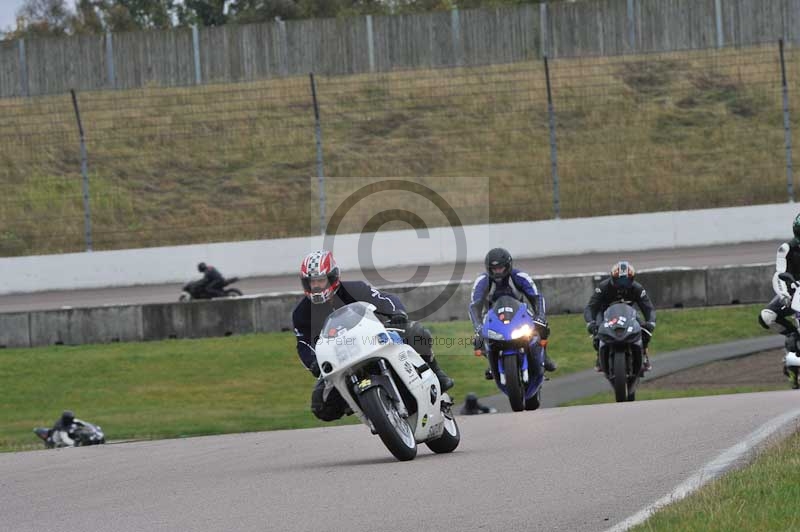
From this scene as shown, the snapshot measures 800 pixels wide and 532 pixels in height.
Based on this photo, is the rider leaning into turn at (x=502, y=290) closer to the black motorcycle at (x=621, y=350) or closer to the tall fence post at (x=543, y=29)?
the black motorcycle at (x=621, y=350)

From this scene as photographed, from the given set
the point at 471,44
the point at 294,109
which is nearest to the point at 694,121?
the point at 471,44

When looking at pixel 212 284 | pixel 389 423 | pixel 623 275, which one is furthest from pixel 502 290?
pixel 212 284

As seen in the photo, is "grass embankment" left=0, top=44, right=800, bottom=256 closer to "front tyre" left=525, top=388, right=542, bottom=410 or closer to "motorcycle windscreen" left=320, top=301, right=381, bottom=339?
"front tyre" left=525, top=388, right=542, bottom=410

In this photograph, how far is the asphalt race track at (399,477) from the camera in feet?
21.7

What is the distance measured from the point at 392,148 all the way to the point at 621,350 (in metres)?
24.3

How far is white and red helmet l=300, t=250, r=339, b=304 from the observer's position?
9039 mm

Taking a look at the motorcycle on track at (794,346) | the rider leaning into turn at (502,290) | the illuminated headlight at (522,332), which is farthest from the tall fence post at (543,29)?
the illuminated headlight at (522,332)

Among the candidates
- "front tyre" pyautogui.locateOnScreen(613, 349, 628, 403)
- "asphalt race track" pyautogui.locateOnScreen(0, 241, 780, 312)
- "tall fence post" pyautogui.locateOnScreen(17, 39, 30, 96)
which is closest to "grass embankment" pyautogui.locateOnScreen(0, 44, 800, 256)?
"asphalt race track" pyautogui.locateOnScreen(0, 241, 780, 312)

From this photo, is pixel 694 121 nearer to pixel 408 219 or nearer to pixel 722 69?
pixel 722 69

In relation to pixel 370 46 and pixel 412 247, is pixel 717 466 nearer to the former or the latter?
pixel 412 247

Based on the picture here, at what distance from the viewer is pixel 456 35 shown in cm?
4125

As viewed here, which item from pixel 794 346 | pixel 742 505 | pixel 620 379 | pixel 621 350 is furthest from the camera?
pixel 621 350

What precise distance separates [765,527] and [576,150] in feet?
103

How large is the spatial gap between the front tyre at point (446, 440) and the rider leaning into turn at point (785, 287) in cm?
567
